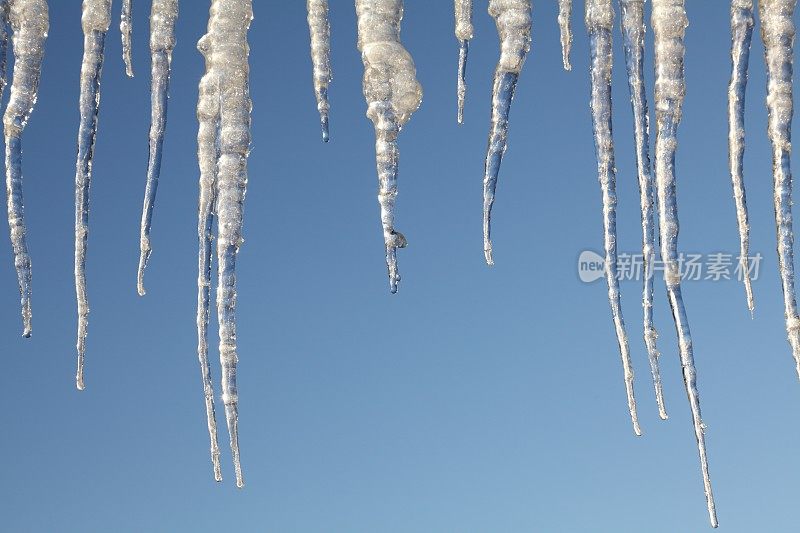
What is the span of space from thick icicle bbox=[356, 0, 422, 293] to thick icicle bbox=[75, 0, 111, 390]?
0.59 meters

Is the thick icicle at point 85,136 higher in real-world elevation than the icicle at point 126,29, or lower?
lower

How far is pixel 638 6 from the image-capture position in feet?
6.19

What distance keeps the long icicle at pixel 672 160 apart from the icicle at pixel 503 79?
0.92 feet

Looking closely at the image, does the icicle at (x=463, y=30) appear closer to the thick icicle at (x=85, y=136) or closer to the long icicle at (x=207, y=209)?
the long icicle at (x=207, y=209)

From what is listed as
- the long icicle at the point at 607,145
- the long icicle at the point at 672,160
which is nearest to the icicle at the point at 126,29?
the long icicle at the point at 607,145

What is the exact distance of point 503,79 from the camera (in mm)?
1880

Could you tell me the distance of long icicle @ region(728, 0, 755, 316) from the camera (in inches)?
71.8

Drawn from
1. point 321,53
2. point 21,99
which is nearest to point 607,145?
point 321,53

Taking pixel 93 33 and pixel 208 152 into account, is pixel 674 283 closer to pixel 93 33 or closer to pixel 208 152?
pixel 208 152

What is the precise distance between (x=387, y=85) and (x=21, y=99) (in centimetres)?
84

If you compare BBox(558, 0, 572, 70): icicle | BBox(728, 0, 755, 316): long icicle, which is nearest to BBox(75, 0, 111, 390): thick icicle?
BBox(558, 0, 572, 70): icicle

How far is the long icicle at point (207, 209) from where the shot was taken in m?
1.92

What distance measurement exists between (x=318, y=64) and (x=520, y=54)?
1.50 feet

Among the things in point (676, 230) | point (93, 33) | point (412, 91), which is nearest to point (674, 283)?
point (676, 230)
